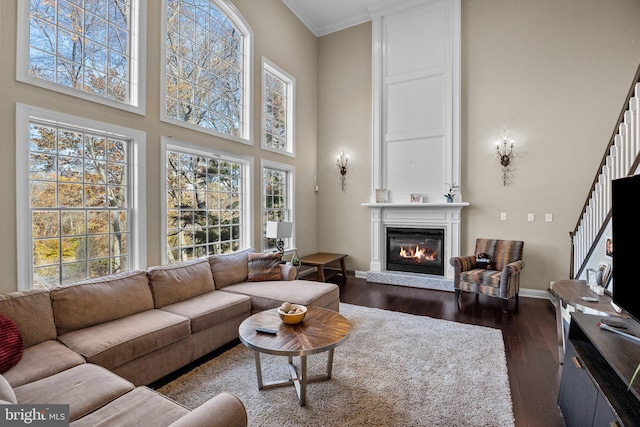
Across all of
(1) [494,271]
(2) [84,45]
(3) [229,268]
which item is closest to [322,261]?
(3) [229,268]

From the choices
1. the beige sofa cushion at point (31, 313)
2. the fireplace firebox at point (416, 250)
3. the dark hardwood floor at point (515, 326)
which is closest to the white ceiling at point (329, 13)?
the fireplace firebox at point (416, 250)

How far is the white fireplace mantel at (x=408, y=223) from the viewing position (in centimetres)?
520

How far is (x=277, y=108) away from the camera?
5551 mm

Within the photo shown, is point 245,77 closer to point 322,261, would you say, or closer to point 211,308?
point 322,261

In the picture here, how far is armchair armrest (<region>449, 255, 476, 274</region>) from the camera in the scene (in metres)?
4.40

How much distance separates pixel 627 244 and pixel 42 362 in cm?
343

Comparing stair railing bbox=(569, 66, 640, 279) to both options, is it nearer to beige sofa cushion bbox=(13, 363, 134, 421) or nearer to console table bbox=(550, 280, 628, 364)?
console table bbox=(550, 280, 628, 364)

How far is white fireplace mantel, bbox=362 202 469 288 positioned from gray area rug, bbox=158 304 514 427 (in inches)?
85.7

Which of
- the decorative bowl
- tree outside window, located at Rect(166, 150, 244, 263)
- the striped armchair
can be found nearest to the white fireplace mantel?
the striped armchair

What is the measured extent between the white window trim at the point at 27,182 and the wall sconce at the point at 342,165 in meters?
3.88

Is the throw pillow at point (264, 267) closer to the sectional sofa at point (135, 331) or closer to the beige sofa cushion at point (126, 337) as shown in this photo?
the sectional sofa at point (135, 331)

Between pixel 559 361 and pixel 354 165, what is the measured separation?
14.6 feet

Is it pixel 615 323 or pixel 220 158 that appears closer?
pixel 615 323

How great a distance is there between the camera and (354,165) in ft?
20.3
